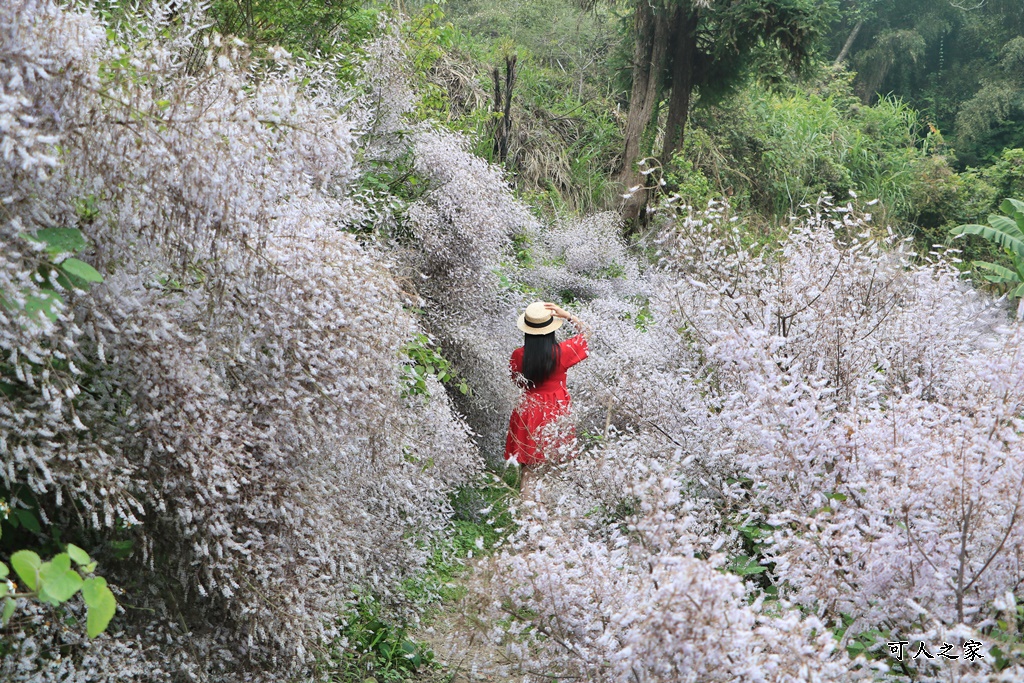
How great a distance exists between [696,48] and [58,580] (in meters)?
11.6

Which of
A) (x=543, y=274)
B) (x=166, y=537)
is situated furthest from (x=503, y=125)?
(x=166, y=537)

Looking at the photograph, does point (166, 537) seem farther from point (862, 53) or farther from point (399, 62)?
point (862, 53)

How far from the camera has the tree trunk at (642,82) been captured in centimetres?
1142

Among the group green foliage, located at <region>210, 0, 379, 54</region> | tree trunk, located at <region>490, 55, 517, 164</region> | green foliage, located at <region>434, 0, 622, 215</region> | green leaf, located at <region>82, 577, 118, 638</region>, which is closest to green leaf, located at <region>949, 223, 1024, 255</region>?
green foliage, located at <region>434, 0, 622, 215</region>

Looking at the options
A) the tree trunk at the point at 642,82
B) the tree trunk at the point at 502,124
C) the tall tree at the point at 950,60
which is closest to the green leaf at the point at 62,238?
the tree trunk at the point at 502,124

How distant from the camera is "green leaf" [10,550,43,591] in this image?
59.4 inches

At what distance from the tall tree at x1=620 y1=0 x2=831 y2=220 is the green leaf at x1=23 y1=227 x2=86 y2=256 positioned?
9129 millimetres

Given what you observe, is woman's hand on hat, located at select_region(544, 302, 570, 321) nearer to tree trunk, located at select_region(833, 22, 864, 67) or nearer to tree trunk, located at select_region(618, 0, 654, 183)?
tree trunk, located at select_region(618, 0, 654, 183)

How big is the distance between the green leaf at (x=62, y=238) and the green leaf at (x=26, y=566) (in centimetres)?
108

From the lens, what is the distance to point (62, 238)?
7.82 feet

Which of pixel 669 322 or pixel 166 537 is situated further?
pixel 669 322

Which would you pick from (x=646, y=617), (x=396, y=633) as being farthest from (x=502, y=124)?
(x=646, y=617)

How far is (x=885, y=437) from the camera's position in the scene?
103 inches

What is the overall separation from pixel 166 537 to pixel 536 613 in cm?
130
